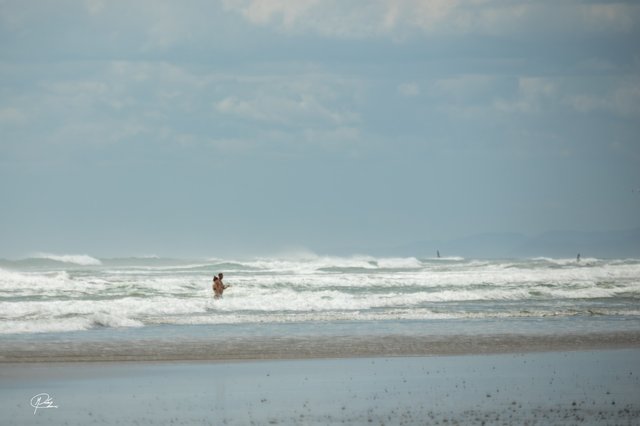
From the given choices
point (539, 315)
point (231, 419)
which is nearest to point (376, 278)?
point (539, 315)

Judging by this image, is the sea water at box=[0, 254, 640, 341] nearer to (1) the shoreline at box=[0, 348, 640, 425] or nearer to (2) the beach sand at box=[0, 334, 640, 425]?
(2) the beach sand at box=[0, 334, 640, 425]

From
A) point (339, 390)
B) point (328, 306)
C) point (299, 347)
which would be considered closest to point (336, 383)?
point (339, 390)

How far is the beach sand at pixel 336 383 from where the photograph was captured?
1291 centimetres

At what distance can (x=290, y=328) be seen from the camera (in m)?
25.4

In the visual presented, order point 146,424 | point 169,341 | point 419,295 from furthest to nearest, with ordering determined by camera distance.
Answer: point 419,295 → point 169,341 → point 146,424

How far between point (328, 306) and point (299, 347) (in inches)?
448

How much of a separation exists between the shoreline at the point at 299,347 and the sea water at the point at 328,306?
130 centimetres

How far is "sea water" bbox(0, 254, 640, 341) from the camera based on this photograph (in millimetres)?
25125

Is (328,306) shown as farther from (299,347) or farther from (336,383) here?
(336,383)

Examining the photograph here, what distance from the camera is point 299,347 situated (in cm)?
2112

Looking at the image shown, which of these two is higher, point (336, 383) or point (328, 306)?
point (328, 306)

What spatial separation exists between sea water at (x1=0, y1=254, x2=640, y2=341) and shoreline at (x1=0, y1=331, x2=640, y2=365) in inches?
51.2

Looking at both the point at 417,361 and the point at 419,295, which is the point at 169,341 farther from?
the point at 419,295

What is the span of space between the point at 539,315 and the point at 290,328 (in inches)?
331
